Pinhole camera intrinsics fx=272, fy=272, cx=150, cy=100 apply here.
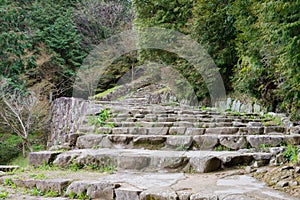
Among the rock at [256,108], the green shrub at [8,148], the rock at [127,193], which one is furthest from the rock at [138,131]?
the green shrub at [8,148]

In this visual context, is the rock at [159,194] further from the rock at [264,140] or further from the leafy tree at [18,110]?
the leafy tree at [18,110]

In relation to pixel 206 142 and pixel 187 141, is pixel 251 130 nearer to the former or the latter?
pixel 206 142

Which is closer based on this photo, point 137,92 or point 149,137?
point 149,137

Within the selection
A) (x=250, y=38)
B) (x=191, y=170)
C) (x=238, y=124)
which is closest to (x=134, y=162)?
(x=191, y=170)

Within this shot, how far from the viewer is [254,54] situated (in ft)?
16.8

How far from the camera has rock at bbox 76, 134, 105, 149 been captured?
4.22 meters

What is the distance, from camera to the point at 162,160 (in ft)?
10.3

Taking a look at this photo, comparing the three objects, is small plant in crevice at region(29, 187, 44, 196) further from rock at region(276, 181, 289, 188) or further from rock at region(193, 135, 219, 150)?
rock at region(276, 181, 289, 188)

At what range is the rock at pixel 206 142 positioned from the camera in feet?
12.0

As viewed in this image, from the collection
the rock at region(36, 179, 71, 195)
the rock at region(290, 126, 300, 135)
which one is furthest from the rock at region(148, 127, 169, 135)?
the rock at region(36, 179, 71, 195)

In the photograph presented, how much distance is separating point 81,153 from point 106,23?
1645cm

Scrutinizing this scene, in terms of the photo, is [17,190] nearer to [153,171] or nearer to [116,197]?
[116,197]

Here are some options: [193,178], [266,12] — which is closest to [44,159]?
[193,178]

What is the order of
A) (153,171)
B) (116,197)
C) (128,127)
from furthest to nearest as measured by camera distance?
(128,127) < (153,171) < (116,197)
